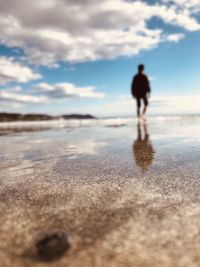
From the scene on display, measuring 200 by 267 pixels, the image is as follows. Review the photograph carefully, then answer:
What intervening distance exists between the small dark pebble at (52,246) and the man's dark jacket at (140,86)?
37.6 feet

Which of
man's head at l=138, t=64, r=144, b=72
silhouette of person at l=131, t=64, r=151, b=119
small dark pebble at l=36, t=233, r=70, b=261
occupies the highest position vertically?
man's head at l=138, t=64, r=144, b=72

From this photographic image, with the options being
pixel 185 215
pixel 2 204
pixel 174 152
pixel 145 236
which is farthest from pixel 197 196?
pixel 174 152

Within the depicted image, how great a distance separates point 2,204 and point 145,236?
815mm

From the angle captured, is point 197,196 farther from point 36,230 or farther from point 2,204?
point 2,204

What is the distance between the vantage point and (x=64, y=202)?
66.0 inches

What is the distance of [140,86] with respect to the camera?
12.4 metres

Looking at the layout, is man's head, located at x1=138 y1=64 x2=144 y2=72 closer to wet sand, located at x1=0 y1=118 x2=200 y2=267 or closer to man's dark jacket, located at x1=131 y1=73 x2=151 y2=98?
man's dark jacket, located at x1=131 y1=73 x2=151 y2=98

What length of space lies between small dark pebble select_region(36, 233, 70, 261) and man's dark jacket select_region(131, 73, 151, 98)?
11.5 m

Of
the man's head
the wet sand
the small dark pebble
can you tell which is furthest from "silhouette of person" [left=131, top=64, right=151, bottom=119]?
the small dark pebble

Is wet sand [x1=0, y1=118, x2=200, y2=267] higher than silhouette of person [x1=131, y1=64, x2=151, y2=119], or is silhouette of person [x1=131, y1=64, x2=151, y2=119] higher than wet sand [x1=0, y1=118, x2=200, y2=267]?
silhouette of person [x1=131, y1=64, x2=151, y2=119]

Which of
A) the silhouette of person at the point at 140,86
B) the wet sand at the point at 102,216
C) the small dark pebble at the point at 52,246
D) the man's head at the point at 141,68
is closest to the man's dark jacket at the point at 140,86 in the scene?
the silhouette of person at the point at 140,86

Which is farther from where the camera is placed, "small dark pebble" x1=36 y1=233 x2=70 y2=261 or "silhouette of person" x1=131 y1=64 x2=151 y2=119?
"silhouette of person" x1=131 y1=64 x2=151 y2=119

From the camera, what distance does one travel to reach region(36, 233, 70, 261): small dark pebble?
1111 millimetres

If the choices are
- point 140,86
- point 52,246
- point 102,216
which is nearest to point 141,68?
point 140,86
